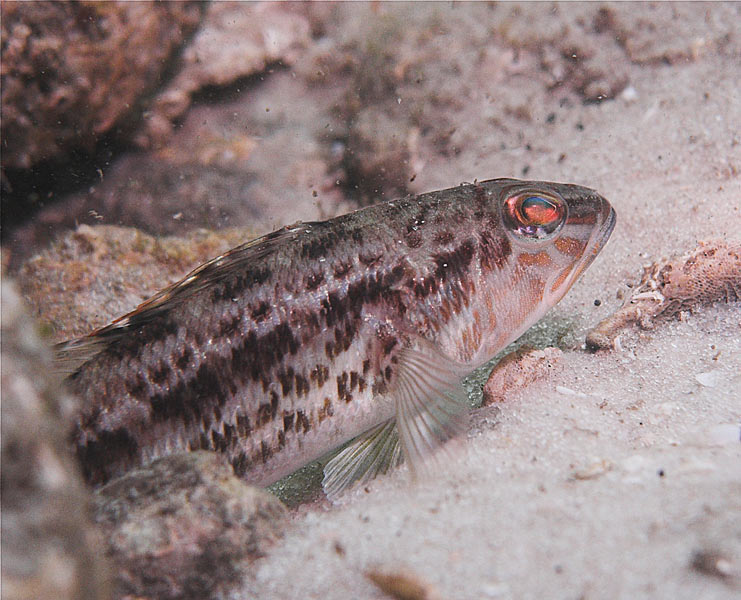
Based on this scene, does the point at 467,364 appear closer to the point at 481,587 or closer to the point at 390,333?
the point at 390,333

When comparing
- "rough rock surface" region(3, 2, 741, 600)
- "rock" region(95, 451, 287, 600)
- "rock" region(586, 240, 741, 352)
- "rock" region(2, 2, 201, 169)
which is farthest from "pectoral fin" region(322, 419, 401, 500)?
"rock" region(2, 2, 201, 169)

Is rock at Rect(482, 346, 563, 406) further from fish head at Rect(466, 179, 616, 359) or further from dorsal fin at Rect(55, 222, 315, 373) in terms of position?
dorsal fin at Rect(55, 222, 315, 373)

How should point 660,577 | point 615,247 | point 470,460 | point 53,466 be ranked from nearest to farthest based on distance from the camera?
point 53,466, point 660,577, point 470,460, point 615,247

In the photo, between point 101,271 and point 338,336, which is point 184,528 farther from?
point 101,271

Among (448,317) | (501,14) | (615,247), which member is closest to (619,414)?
(448,317)

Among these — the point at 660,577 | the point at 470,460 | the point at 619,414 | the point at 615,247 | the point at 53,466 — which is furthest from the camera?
the point at 615,247

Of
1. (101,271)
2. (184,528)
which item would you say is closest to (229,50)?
(101,271)

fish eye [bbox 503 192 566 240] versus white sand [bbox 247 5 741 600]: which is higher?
fish eye [bbox 503 192 566 240]
